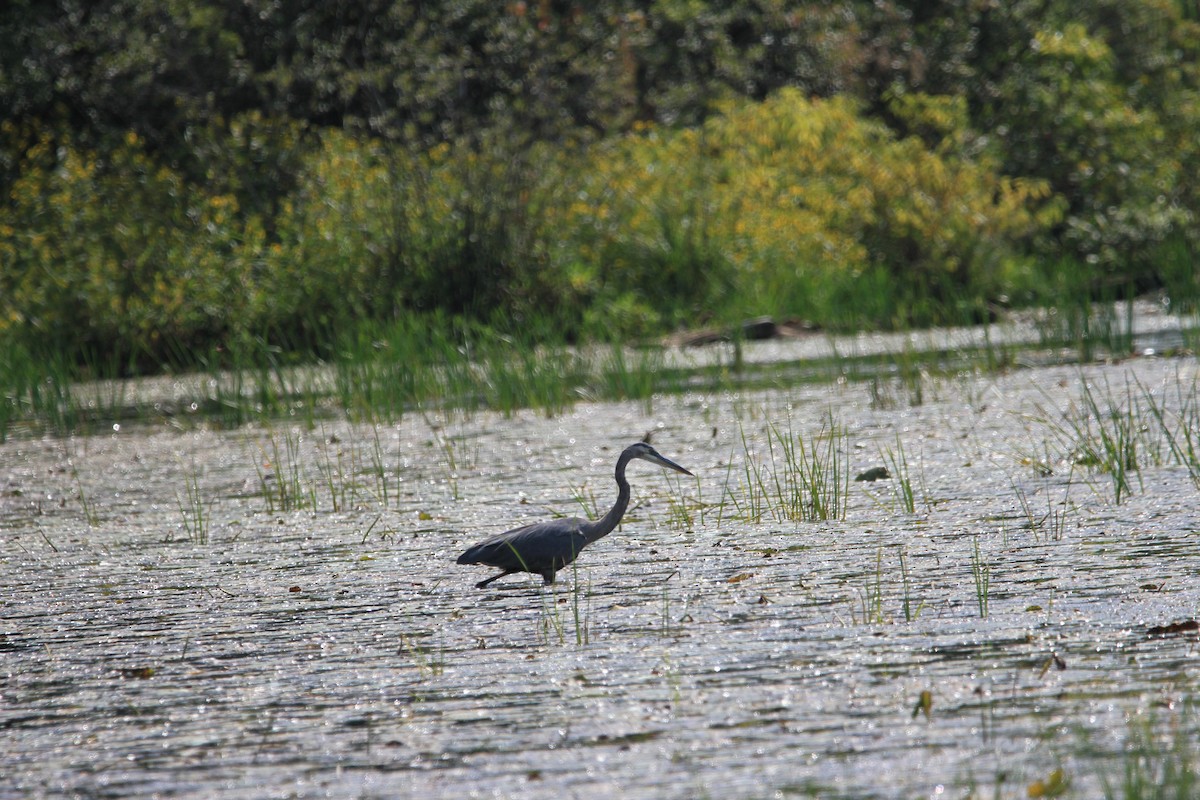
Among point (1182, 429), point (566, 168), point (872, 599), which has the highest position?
point (566, 168)

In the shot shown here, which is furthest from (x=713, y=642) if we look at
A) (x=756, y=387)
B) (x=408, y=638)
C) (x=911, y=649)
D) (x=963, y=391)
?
(x=756, y=387)

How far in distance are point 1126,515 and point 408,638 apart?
253cm

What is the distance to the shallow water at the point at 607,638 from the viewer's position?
2.85 metres

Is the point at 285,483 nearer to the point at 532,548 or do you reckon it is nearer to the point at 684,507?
the point at 684,507

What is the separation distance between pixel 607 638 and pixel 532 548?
0.69 m

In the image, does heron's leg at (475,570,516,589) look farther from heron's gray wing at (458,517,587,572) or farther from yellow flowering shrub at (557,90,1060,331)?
yellow flowering shrub at (557,90,1060,331)

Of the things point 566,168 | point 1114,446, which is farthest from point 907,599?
point 566,168

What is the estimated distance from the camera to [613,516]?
185 inches

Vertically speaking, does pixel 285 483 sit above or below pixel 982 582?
above

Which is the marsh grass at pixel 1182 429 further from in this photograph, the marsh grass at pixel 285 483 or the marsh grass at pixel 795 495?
the marsh grass at pixel 285 483

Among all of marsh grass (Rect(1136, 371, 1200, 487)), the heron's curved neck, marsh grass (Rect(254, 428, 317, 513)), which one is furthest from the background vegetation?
the heron's curved neck

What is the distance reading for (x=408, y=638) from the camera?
12.7 ft

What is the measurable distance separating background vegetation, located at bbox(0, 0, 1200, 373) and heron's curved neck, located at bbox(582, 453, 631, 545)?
16.8 ft

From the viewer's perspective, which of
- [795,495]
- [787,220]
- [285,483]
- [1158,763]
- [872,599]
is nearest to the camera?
[1158,763]
